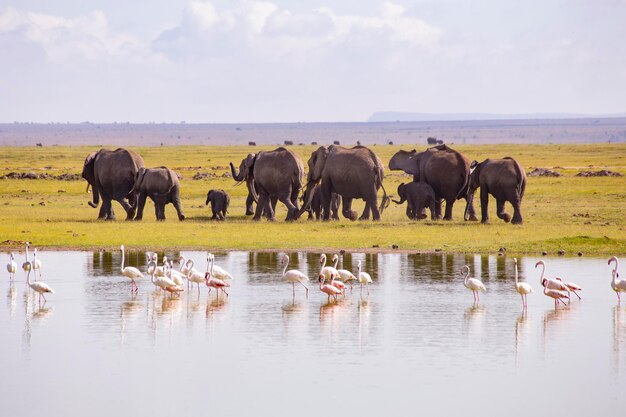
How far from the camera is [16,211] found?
4075 centimetres

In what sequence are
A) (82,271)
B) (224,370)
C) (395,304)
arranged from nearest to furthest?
1. (224,370)
2. (395,304)
3. (82,271)

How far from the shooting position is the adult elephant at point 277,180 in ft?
121

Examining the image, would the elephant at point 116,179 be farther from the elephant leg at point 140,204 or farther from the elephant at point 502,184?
the elephant at point 502,184

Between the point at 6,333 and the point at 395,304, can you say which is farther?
the point at 395,304

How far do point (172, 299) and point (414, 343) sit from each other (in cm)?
616

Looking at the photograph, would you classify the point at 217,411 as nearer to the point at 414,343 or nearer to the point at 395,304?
the point at 414,343

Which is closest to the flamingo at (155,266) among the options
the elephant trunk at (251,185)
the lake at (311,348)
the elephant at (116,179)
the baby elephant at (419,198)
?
the lake at (311,348)

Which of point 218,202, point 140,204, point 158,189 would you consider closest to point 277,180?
point 218,202

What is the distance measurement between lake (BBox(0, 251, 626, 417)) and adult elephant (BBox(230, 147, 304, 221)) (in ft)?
36.5

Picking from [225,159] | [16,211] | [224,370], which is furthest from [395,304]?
[225,159]

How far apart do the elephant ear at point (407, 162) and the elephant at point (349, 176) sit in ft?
6.54

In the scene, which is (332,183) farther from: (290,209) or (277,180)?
(277,180)

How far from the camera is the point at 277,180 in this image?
121 feet

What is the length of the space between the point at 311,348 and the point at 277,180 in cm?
1937
